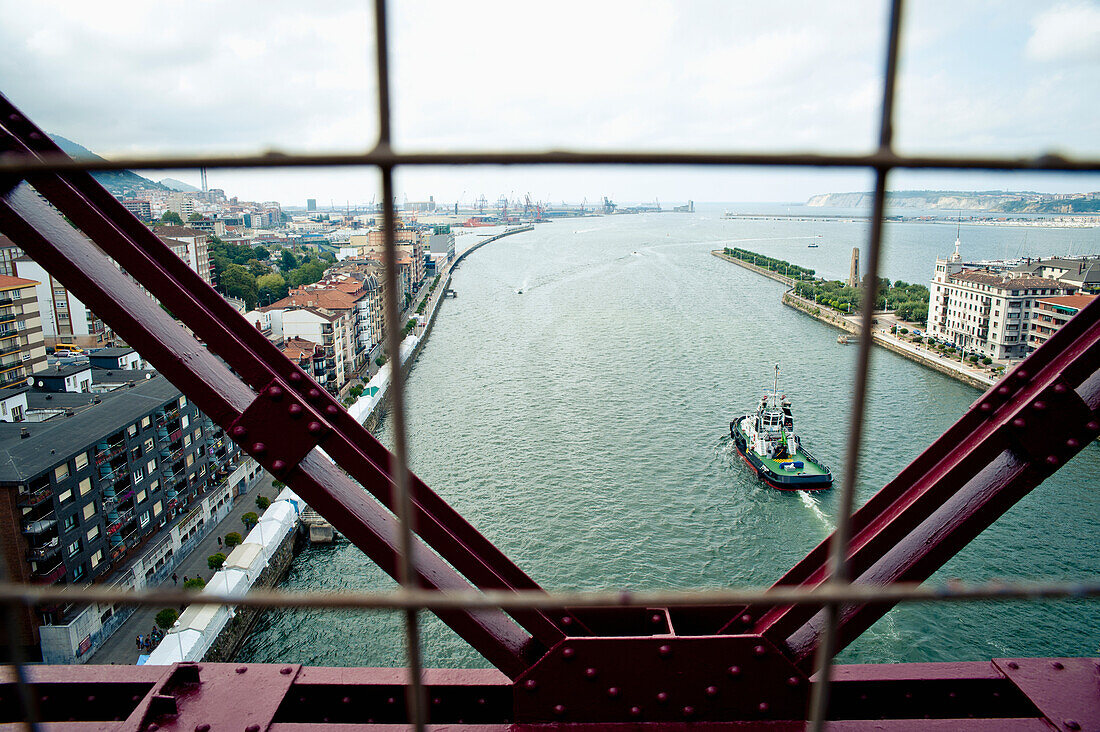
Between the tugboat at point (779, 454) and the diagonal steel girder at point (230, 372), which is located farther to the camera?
the tugboat at point (779, 454)

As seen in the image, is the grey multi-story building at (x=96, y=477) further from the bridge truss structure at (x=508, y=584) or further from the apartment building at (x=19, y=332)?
the bridge truss structure at (x=508, y=584)

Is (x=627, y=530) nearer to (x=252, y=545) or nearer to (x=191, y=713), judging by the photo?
(x=252, y=545)

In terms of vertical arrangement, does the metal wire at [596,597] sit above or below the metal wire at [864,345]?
below

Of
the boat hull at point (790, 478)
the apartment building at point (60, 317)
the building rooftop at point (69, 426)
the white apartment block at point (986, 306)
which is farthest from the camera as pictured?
the apartment building at point (60, 317)

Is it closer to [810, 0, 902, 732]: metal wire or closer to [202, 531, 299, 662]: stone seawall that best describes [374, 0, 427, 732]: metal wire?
[810, 0, 902, 732]: metal wire

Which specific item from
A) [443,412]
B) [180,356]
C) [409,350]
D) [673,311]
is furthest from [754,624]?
[673,311]

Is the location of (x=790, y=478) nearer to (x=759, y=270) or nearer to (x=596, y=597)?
(x=596, y=597)

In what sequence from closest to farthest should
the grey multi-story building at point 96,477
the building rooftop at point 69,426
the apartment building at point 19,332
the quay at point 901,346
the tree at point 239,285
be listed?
the grey multi-story building at point 96,477, the building rooftop at point 69,426, the apartment building at point 19,332, the quay at point 901,346, the tree at point 239,285

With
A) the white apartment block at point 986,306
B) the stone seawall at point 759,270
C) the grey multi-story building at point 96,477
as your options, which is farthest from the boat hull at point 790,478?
the stone seawall at point 759,270

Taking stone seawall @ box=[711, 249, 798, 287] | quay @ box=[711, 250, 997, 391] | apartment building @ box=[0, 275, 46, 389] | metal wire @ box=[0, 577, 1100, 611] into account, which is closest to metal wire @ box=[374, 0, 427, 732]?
metal wire @ box=[0, 577, 1100, 611]
